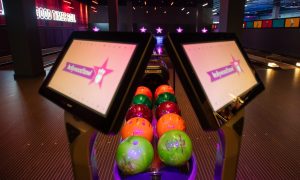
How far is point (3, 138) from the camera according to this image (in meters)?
2.73

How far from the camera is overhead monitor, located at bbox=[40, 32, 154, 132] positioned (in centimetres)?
80

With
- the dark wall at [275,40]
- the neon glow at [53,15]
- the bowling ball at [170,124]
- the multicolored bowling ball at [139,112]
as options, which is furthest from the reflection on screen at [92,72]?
the neon glow at [53,15]

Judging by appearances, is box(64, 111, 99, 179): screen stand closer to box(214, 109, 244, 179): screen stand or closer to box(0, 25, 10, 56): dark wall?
box(214, 109, 244, 179): screen stand

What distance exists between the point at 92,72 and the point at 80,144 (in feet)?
1.04

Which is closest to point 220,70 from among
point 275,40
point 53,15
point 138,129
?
point 138,129

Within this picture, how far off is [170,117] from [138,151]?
57 cm

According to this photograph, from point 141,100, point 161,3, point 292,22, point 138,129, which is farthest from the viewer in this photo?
point 161,3

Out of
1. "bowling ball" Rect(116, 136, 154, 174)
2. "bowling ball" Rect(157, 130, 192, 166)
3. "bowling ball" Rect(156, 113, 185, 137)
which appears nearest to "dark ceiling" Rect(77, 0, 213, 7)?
"bowling ball" Rect(156, 113, 185, 137)

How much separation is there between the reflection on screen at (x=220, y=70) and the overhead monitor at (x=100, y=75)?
20cm

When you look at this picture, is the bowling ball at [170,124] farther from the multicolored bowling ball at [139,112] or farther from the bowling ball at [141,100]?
the bowling ball at [141,100]

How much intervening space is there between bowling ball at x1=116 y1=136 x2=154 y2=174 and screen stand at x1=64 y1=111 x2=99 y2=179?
1.39 feet

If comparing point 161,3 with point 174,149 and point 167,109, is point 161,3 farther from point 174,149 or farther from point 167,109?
point 174,149

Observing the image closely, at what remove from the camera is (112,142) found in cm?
264

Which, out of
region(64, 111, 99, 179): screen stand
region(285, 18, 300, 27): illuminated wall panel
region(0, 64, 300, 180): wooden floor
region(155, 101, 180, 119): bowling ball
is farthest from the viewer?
region(285, 18, 300, 27): illuminated wall panel
